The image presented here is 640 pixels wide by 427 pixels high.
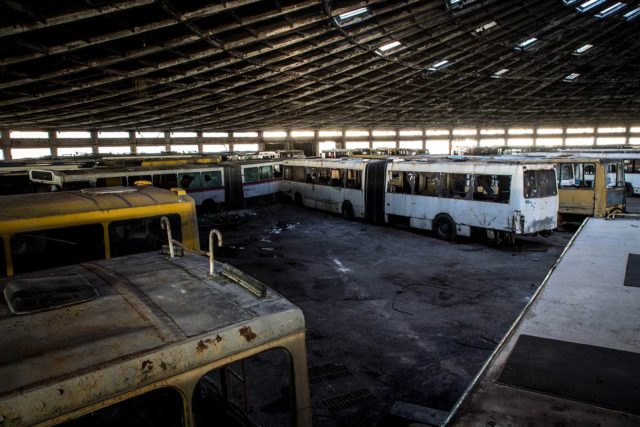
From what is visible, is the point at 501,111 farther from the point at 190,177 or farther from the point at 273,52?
the point at 190,177

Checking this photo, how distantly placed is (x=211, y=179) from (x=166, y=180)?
2.73 metres

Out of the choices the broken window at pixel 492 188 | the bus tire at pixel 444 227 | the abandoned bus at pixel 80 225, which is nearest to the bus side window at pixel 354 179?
the bus tire at pixel 444 227

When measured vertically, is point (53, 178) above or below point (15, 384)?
above

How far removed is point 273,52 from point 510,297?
47.9 feet

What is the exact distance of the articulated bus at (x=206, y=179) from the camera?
634 inches

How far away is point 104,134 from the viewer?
32844 mm

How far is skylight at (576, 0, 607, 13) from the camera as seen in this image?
765 inches

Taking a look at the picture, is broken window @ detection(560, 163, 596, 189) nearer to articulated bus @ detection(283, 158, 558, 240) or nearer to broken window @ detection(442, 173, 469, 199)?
articulated bus @ detection(283, 158, 558, 240)

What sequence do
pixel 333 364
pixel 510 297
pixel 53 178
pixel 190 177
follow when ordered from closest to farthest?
1. pixel 333 364
2. pixel 510 297
3. pixel 53 178
4. pixel 190 177

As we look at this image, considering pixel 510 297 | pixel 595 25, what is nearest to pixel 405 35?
pixel 595 25

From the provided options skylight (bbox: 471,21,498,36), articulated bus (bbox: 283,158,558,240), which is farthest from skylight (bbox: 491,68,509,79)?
articulated bus (bbox: 283,158,558,240)

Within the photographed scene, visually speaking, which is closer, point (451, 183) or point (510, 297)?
point (510, 297)

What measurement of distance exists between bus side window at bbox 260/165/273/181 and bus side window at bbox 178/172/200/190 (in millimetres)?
4842

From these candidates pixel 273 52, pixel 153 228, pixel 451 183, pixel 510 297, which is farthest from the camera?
pixel 273 52
